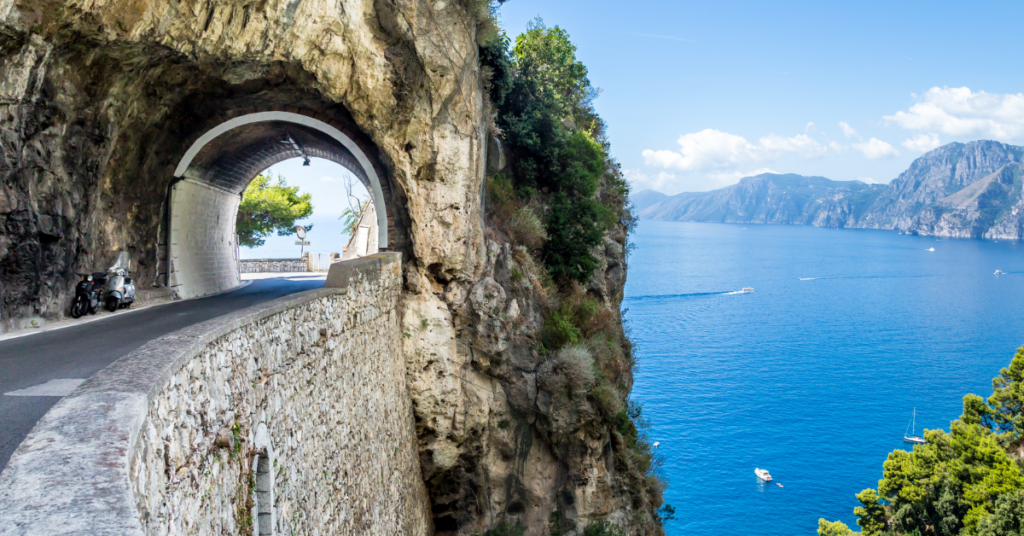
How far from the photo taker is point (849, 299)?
81.1m

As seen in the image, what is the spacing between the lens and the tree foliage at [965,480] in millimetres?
21812

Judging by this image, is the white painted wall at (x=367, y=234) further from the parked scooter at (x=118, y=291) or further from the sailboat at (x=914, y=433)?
the sailboat at (x=914, y=433)

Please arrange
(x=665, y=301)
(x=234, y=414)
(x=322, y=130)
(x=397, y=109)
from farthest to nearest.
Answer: (x=665, y=301), (x=322, y=130), (x=397, y=109), (x=234, y=414)

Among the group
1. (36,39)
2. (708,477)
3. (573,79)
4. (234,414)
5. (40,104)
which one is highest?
(573,79)

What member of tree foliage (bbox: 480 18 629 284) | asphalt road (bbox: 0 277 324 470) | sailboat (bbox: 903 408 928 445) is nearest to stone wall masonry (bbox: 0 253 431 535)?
asphalt road (bbox: 0 277 324 470)

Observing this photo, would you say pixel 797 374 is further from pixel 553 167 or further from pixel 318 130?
pixel 318 130

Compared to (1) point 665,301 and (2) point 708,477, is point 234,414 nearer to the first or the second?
(2) point 708,477

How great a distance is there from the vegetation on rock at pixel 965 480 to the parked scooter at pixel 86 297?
87.2 ft

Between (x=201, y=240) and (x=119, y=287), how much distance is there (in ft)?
16.4

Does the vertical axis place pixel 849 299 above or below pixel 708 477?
above

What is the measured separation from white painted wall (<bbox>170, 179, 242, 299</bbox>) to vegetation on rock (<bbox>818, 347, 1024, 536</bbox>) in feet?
81.5

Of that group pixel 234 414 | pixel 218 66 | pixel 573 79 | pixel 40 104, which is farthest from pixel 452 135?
pixel 573 79

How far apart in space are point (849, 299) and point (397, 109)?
275 feet

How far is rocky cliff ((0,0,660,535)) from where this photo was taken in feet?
Answer: 30.1
